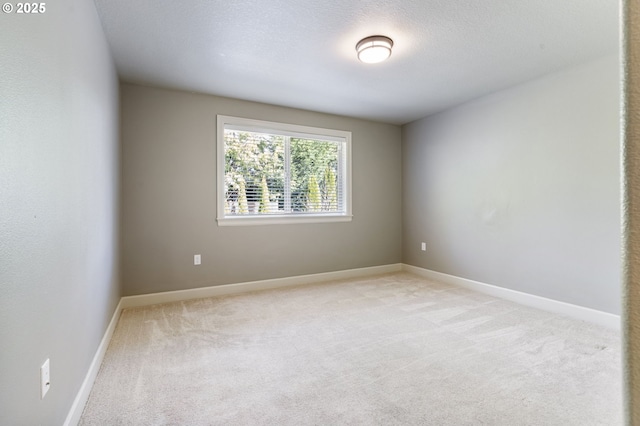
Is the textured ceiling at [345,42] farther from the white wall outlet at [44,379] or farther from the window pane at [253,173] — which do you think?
the white wall outlet at [44,379]

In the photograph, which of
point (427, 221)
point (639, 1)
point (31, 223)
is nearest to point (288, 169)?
point (427, 221)

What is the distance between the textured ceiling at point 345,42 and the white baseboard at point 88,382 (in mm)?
2354

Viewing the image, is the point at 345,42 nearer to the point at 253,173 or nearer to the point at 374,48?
the point at 374,48

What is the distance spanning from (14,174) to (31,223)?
0.21m

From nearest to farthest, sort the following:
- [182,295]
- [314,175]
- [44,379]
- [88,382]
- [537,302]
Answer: [44,379] < [88,382] < [537,302] < [182,295] < [314,175]

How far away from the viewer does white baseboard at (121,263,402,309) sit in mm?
3379

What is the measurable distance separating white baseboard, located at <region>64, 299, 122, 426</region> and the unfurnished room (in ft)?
0.10

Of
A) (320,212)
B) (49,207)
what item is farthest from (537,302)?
(49,207)

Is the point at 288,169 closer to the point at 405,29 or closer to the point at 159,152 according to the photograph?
the point at 159,152

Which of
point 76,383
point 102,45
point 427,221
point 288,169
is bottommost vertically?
point 76,383

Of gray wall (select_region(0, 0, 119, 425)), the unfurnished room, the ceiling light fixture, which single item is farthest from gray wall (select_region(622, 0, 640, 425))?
the ceiling light fixture

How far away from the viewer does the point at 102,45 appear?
2350mm

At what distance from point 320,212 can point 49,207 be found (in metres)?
3.41

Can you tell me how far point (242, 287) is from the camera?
3859 mm
